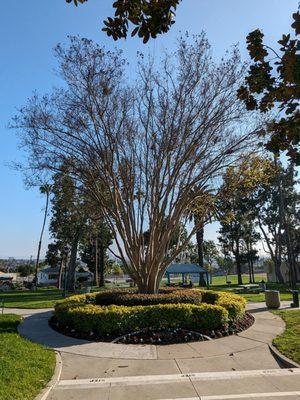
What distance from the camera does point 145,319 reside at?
11758 millimetres

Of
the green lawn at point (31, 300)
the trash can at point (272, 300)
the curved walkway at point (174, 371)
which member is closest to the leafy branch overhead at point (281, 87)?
the curved walkway at point (174, 371)

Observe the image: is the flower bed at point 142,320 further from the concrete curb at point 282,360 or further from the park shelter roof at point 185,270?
the park shelter roof at point 185,270

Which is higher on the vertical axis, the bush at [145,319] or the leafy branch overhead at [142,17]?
the leafy branch overhead at [142,17]

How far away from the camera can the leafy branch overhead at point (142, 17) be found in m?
4.34

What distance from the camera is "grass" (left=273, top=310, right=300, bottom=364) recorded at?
9423 millimetres

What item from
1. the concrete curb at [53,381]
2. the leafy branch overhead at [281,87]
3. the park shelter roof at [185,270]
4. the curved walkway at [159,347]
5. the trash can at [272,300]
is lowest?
the concrete curb at [53,381]

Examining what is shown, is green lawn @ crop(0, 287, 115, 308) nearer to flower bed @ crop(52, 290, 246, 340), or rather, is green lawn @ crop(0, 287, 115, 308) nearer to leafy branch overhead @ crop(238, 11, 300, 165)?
flower bed @ crop(52, 290, 246, 340)

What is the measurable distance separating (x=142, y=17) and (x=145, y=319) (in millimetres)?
8934

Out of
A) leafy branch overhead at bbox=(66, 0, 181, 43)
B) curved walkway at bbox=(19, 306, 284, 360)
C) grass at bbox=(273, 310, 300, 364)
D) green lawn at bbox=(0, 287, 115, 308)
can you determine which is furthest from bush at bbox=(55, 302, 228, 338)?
green lawn at bbox=(0, 287, 115, 308)

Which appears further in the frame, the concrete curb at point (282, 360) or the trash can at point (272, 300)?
the trash can at point (272, 300)

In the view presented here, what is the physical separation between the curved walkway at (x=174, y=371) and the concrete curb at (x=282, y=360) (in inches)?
5.0

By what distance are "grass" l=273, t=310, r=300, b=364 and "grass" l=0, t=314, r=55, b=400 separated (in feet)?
16.4

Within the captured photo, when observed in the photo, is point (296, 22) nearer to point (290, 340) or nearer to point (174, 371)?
point (174, 371)

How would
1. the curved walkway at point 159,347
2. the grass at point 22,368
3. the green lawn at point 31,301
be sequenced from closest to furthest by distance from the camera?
1. the grass at point 22,368
2. the curved walkway at point 159,347
3. the green lawn at point 31,301
